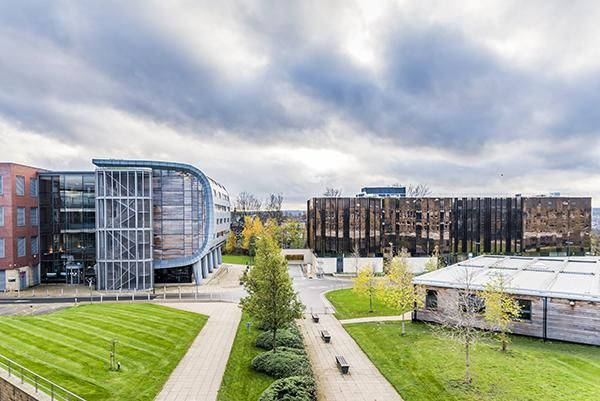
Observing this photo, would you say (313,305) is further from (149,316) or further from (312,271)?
(312,271)

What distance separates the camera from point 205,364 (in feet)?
67.2

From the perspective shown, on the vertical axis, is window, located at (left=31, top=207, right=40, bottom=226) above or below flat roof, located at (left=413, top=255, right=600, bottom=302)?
above

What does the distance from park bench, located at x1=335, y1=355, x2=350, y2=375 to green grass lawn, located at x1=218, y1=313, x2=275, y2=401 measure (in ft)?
12.0

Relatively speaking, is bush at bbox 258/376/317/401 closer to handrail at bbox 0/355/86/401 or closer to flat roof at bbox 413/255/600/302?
handrail at bbox 0/355/86/401

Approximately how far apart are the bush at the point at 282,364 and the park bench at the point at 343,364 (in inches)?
65.2

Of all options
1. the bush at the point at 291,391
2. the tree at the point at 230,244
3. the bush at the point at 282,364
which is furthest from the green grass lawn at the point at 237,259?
the bush at the point at 291,391

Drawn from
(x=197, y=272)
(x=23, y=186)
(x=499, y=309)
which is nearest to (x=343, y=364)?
(x=499, y=309)

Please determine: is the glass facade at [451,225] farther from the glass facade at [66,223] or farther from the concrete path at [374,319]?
the glass facade at [66,223]

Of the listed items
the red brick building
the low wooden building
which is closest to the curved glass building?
the red brick building

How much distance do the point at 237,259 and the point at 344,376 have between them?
5499 cm

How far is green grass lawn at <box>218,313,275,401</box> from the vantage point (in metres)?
16.8

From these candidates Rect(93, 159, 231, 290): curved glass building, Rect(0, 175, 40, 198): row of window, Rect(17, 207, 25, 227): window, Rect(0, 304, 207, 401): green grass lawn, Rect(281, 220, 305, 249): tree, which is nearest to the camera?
Rect(0, 304, 207, 401): green grass lawn

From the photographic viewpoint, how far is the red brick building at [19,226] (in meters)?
42.2

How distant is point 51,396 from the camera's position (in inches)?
599
